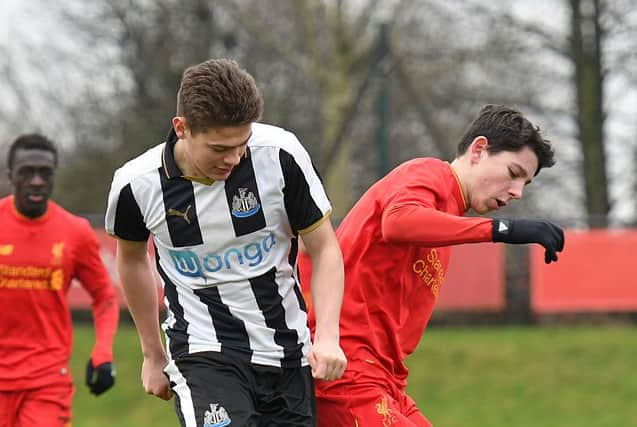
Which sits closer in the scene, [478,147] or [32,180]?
[478,147]

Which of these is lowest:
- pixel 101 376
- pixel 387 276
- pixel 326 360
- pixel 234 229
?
pixel 101 376

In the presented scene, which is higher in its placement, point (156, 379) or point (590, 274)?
point (156, 379)

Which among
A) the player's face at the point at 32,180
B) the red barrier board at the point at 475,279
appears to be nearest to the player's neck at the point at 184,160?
the player's face at the point at 32,180

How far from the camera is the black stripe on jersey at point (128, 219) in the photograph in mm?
4379

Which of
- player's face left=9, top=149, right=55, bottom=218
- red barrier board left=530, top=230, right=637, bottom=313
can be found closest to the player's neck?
player's face left=9, top=149, right=55, bottom=218

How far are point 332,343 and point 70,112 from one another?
22269 mm

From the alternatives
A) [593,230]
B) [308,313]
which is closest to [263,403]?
[308,313]

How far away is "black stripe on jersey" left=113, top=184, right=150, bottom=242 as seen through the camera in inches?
172

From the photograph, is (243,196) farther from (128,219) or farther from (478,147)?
(478,147)

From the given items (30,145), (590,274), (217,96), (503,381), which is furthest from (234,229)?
(590,274)

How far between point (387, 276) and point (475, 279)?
12.1 m

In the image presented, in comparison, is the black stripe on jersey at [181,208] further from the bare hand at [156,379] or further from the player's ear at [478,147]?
the player's ear at [478,147]

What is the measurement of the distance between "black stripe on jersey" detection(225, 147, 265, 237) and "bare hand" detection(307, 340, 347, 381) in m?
0.50

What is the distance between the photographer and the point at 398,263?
4676mm
